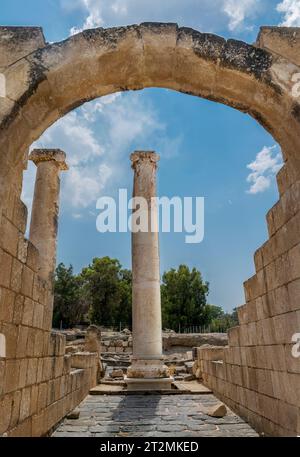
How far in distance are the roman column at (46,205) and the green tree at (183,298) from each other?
3347cm

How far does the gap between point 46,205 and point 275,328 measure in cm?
808

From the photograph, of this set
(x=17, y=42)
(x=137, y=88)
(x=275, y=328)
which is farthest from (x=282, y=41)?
(x=275, y=328)

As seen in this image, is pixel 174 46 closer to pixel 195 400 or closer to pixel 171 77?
pixel 171 77

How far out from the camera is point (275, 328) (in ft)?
13.9

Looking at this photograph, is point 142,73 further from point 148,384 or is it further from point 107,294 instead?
point 107,294

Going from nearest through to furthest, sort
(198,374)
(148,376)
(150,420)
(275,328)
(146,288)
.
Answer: (275,328)
(150,420)
(148,376)
(146,288)
(198,374)

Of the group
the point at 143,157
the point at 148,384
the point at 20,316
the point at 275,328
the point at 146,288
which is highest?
the point at 143,157

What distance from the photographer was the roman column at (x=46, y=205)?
33.6 ft

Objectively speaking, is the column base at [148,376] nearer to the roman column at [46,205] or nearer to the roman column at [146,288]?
the roman column at [146,288]

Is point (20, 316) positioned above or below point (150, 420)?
above

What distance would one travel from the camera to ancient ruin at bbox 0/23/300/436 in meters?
3.61

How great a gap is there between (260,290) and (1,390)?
3408mm

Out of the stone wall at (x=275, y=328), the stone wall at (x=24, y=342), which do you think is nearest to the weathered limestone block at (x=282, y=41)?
the stone wall at (x=275, y=328)
